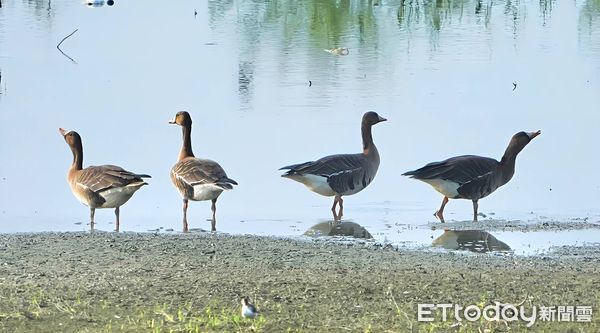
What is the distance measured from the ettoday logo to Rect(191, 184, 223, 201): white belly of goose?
577cm

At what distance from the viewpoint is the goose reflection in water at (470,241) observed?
12.4 metres

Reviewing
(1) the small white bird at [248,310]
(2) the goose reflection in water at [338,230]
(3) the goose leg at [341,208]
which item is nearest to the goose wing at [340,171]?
(3) the goose leg at [341,208]

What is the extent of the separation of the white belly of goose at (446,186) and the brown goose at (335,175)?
0.88 metres

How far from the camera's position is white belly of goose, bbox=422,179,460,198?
1519 cm

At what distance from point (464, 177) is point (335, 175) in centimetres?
146

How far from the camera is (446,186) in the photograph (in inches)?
601

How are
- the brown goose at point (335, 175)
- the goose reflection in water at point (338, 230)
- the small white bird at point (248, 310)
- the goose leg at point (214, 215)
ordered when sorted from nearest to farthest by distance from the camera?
the small white bird at point (248, 310), the goose reflection in water at point (338, 230), the goose leg at point (214, 215), the brown goose at point (335, 175)

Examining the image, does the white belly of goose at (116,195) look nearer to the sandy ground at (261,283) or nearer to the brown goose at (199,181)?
the brown goose at (199,181)

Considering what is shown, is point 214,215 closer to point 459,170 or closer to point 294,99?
point 459,170

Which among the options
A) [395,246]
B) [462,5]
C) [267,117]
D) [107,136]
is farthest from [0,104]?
[462,5]

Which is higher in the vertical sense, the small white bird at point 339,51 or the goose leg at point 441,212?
the small white bird at point 339,51

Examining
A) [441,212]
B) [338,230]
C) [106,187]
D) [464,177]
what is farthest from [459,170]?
[106,187]

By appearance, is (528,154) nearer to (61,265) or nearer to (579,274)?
(579,274)

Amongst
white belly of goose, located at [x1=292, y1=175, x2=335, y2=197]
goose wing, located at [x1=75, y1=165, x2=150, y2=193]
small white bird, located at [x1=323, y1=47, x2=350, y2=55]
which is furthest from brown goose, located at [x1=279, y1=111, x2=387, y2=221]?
small white bird, located at [x1=323, y1=47, x2=350, y2=55]
